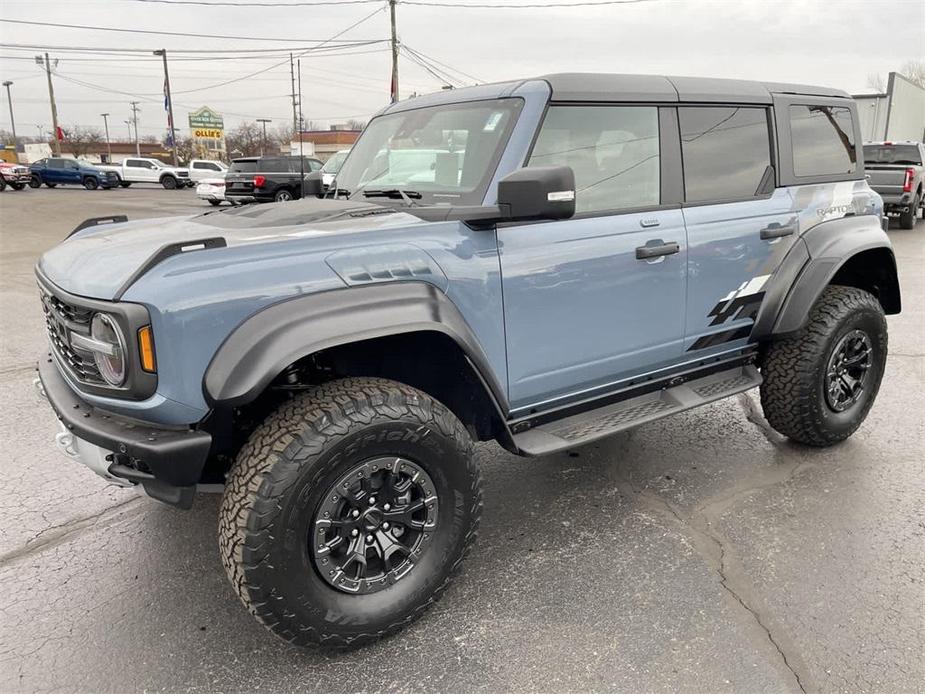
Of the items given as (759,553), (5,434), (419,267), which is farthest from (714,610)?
(5,434)

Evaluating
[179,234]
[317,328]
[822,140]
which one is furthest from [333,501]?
[822,140]

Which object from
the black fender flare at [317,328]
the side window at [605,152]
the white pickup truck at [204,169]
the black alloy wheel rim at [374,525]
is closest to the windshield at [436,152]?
the side window at [605,152]

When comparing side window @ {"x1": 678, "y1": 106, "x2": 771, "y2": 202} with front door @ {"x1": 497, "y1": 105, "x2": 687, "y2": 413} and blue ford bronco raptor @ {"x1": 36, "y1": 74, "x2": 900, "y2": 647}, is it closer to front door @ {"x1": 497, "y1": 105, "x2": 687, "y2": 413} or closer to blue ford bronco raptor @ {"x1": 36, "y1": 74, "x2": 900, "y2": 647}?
blue ford bronco raptor @ {"x1": 36, "y1": 74, "x2": 900, "y2": 647}

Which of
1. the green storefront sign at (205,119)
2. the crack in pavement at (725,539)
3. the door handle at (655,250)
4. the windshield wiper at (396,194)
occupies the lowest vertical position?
the crack in pavement at (725,539)

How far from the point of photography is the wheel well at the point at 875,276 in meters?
4.13

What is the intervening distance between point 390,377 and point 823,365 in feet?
8.12

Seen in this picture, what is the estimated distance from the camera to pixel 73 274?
2.39 m

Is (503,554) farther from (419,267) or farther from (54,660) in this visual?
(54,660)

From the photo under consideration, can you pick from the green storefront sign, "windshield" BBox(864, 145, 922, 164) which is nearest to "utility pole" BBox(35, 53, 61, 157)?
Result: the green storefront sign

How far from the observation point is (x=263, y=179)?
Result: 20578mm

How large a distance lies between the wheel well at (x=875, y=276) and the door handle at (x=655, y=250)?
1.59m

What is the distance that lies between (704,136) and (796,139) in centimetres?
79

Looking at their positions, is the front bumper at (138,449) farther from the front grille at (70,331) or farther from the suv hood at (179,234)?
the suv hood at (179,234)

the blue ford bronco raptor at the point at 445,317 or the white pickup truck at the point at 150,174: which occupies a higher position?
the white pickup truck at the point at 150,174
